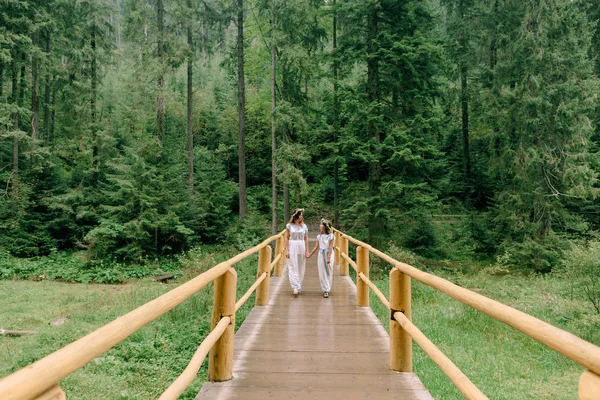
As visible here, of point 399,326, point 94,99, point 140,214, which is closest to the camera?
point 399,326

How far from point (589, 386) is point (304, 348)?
388 centimetres

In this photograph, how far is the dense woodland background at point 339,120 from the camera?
18312 millimetres

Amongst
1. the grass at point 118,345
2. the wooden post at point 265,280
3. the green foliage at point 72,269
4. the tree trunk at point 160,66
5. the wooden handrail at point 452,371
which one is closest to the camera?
the wooden handrail at point 452,371

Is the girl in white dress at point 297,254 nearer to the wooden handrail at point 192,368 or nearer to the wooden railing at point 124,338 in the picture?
the wooden railing at point 124,338

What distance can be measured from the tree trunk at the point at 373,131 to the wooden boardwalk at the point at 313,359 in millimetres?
12065

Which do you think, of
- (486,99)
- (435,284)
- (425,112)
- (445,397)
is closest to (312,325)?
(445,397)

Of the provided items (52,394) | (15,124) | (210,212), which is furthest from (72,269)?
(52,394)

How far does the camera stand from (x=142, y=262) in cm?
2112

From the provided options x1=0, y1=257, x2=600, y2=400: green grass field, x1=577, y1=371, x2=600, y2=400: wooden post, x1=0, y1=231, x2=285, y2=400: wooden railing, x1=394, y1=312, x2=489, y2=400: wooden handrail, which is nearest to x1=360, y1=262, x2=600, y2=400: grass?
x1=0, y1=257, x2=600, y2=400: green grass field

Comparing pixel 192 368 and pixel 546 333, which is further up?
pixel 546 333

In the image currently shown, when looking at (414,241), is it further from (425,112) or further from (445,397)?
(445,397)

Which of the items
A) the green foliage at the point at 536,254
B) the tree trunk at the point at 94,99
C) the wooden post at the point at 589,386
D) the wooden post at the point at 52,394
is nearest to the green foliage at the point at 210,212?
the tree trunk at the point at 94,99

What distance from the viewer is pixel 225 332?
3725 millimetres

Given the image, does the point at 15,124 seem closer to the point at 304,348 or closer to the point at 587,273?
the point at 304,348
